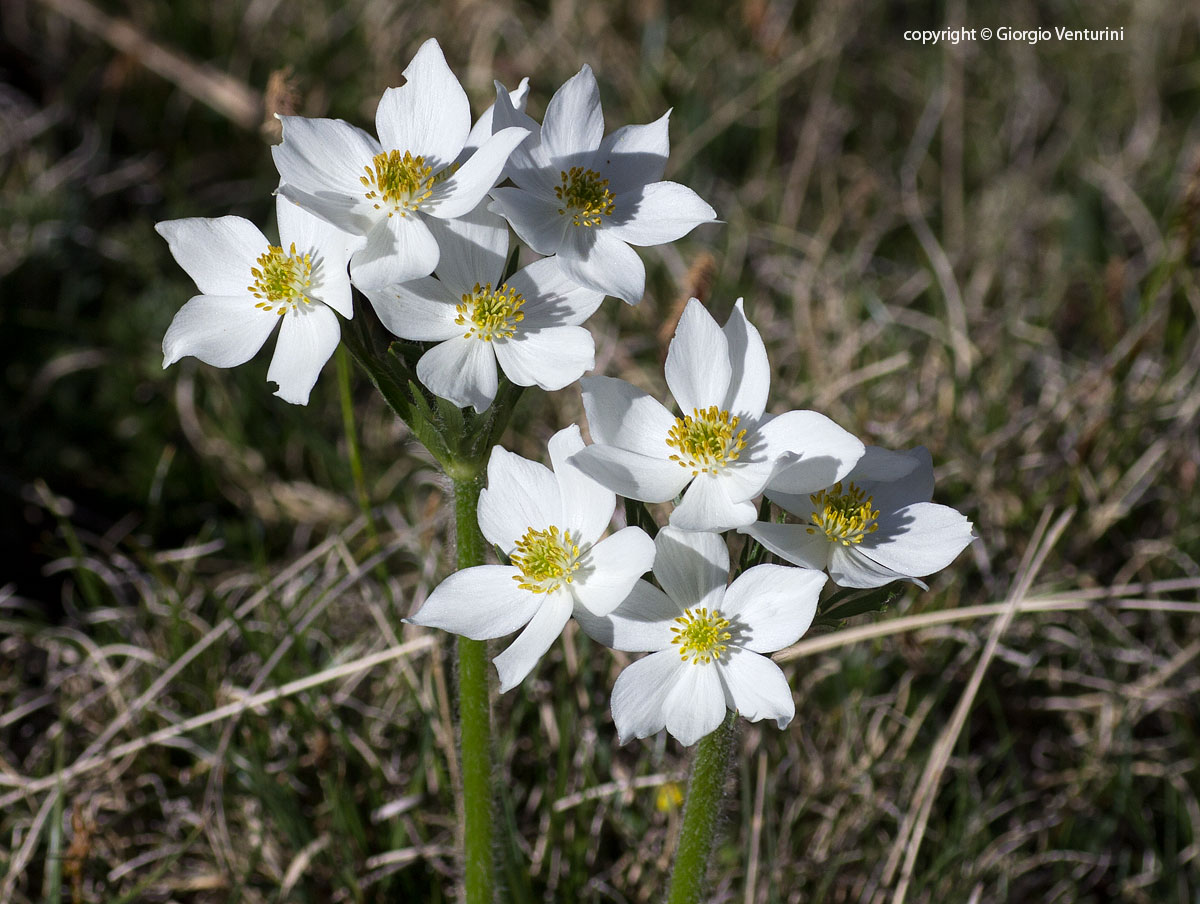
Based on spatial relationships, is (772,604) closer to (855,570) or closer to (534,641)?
(855,570)

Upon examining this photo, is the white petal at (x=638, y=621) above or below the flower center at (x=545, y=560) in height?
below

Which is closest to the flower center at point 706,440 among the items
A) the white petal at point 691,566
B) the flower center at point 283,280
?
the white petal at point 691,566

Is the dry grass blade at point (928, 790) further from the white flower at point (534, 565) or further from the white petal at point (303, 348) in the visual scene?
the white petal at point (303, 348)

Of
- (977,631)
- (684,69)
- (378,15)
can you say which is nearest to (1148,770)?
(977,631)

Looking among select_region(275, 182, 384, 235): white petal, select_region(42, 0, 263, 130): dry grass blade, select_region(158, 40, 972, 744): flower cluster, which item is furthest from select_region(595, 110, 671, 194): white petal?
select_region(42, 0, 263, 130): dry grass blade

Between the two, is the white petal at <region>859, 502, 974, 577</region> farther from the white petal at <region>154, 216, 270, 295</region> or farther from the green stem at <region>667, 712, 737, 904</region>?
the white petal at <region>154, 216, 270, 295</region>
